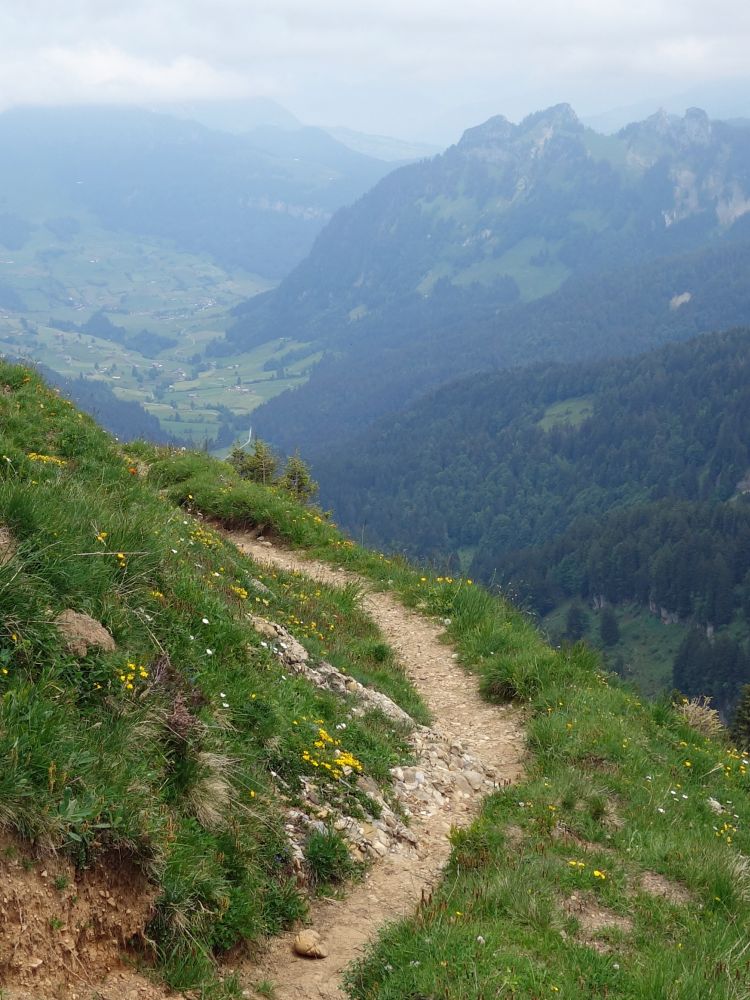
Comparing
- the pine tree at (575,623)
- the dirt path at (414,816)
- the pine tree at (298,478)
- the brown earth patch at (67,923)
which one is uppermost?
the brown earth patch at (67,923)

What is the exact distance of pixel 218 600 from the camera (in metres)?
9.43

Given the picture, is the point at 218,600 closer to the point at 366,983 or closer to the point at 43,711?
the point at 43,711

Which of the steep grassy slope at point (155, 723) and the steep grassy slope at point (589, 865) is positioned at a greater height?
the steep grassy slope at point (155, 723)

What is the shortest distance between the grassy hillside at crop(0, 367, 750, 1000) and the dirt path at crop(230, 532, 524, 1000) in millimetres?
288

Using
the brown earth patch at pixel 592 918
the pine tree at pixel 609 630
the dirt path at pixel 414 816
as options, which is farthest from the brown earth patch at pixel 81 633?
the pine tree at pixel 609 630

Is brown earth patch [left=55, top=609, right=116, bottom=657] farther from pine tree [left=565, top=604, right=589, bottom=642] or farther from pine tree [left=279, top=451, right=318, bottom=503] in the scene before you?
pine tree [left=565, top=604, right=589, bottom=642]

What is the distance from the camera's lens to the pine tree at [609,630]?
167m

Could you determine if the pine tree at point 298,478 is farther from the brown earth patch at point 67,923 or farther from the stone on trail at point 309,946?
the brown earth patch at point 67,923

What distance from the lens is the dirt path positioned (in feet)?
19.8

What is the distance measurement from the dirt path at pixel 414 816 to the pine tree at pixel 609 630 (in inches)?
6236

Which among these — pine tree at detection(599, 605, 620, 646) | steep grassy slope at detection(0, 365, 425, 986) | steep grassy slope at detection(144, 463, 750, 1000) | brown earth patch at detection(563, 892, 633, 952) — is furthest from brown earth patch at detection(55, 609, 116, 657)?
pine tree at detection(599, 605, 620, 646)

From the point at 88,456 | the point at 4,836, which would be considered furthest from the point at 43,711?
the point at 88,456

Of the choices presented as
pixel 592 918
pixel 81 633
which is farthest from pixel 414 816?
pixel 81 633

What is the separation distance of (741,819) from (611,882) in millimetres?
3469
